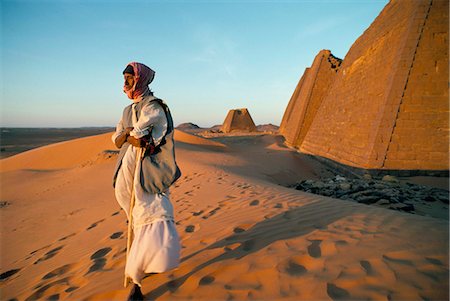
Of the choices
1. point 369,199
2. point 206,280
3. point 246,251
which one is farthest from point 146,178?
point 369,199

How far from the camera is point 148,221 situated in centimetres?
194

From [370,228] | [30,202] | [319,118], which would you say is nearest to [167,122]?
[370,228]

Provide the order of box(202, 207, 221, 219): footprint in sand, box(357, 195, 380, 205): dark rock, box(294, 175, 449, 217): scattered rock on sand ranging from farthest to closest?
1. box(357, 195, 380, 205): dark rock
2. box(294, 175, 449, 217): scattered rock on sand
3. box(202, 207, 221, 219): footprint in sand

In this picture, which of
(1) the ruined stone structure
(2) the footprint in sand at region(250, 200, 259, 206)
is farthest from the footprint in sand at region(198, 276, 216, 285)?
(1) the ruined stone structure

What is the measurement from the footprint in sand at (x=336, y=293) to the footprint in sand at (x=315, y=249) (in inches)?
17.2

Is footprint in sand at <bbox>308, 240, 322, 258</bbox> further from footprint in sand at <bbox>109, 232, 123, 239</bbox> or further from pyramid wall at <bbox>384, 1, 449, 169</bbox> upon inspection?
pyramid wall at <bbox>384, 1, 449, 169</bbox>

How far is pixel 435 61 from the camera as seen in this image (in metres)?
7.09

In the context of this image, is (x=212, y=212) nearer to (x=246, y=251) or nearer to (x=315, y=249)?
(x=246, y=251)

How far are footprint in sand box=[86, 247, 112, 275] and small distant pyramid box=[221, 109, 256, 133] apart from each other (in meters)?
33.0

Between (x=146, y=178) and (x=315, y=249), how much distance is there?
5.66 ft

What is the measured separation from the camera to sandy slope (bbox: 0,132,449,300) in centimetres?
180

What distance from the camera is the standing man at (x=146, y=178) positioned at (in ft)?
6.06

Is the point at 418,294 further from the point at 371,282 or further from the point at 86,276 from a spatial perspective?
the point at 86,276

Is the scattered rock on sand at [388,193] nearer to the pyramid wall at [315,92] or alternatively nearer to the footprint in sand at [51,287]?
the footprint in sand at [51,287]
